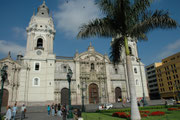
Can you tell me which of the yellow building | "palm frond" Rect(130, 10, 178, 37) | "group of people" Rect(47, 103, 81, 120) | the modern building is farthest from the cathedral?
the modern building

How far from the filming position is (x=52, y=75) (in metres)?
30.8

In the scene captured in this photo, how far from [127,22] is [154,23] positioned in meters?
1.90

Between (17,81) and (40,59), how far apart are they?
6223 mm

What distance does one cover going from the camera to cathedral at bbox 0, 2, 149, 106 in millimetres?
28953

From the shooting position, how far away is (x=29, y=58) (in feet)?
101

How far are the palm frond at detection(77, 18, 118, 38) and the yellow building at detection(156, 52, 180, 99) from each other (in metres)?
46.1

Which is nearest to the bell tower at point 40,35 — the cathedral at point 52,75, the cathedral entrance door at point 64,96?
the cathedral at point 52,75

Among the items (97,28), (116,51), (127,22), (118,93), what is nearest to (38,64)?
(118,93)

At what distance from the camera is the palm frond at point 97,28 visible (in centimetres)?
1166

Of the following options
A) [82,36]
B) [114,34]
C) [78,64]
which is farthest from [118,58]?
[78,64]

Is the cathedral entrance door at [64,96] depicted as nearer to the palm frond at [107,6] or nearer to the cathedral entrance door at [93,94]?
the cathedral entrance door at [93,94]

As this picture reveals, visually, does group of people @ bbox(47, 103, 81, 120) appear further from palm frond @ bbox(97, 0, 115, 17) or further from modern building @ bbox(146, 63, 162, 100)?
modern building @ bbox(146, 63, 162, 100)

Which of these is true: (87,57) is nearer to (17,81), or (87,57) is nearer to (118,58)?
(17,81)

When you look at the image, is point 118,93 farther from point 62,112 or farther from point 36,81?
point 62,112
